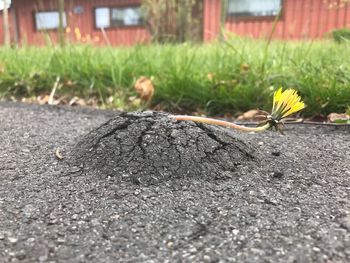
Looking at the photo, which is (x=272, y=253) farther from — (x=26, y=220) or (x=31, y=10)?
(x=31, y=10)

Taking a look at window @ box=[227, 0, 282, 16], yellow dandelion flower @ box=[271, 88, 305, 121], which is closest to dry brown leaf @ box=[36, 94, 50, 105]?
yellow dandelion flower @ box=[271, 88, 305, 121]

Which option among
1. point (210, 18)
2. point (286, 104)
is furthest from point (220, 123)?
point (210, 18)

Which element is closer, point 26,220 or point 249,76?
point 26,220

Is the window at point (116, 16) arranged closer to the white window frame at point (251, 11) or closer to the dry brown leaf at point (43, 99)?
the white window frame at point (251, 11)

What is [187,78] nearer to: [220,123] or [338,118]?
[338,118]

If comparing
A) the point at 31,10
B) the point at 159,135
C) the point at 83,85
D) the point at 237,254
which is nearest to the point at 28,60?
the point at 83,85

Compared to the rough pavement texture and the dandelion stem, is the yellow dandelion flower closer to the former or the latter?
the dandelion stem

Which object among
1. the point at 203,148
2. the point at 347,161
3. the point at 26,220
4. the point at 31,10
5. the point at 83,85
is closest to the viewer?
the point at 26,220
